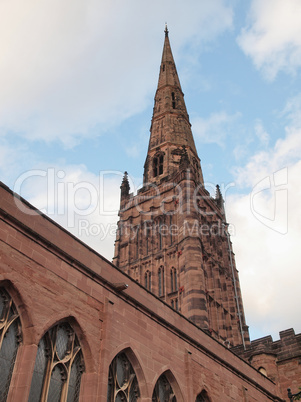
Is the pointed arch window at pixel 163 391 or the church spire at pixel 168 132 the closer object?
the pointed arch window at pixel 163 391

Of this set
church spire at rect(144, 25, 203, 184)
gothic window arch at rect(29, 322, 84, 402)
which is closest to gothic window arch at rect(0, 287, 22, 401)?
gothic window arch at rect(29, 322, 84, 402)

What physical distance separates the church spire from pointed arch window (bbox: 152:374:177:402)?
2948 cm

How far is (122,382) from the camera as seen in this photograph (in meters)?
10.5

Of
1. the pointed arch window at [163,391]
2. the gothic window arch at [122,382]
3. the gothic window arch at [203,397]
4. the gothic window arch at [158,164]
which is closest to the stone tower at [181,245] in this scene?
the gothic window arch at [158,164]

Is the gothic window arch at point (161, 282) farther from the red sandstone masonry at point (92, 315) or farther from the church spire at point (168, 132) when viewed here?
→ the red sandstone masonry at point (92, 315)

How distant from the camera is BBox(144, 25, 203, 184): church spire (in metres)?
44.2

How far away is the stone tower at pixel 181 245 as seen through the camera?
3194 cm

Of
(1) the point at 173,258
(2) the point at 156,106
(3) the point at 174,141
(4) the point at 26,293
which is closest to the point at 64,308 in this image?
(4) the point at 26,293

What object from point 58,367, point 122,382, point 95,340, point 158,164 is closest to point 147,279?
point 158,164

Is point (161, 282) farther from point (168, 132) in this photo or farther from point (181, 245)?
point (168, 132)

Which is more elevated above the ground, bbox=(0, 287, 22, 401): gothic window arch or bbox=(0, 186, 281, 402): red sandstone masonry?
bbox=(0, 186, 281, 402): red sandstone masonry

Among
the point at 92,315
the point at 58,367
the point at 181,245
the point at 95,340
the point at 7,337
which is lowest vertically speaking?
the point at 58,367

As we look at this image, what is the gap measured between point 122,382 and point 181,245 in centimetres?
2354

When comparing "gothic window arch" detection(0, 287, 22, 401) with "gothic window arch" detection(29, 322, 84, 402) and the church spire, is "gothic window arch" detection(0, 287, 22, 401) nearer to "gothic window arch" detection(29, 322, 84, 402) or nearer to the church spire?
"gothic window arch" detection(29, 322, 84, 402)
